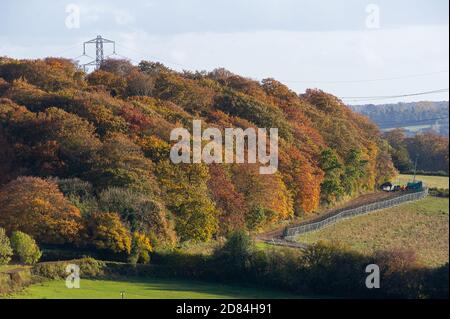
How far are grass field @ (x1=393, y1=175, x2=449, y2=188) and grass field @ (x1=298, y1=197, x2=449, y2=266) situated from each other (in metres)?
6.29

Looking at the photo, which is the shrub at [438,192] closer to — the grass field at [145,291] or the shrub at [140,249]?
the shrub at [140,249]

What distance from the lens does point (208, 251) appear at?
44.7 m

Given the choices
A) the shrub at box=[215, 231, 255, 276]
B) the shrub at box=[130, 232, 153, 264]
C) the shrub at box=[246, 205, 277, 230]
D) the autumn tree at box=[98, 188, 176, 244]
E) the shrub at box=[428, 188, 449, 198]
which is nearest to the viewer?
the shrub at box=[215, 231, 255, 276]

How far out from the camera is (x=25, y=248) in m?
40.3

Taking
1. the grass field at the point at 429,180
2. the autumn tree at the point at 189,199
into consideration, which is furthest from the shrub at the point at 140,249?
the grass field at the point at 429,180

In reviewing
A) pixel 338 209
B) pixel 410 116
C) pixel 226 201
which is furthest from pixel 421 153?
pixel 226 201

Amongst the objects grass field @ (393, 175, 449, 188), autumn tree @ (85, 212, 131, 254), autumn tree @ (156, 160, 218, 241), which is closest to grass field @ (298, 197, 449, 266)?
grass field @ (393, 175, 449, 188)

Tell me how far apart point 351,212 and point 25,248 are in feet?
97.5

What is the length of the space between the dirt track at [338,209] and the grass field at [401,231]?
2.04 m

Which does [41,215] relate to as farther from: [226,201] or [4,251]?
[226,201]

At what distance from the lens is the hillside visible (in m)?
45.5

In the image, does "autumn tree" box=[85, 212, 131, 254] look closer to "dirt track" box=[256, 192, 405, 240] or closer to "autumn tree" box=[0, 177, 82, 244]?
"autumn tree" box=[0, 177, 82, 244]
